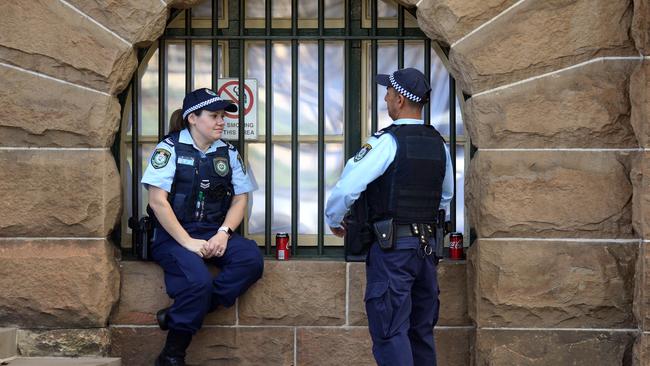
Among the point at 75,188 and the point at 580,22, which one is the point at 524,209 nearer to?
the point at 580,22

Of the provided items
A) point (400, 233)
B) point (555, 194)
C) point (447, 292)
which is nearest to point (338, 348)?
point (447, 292)

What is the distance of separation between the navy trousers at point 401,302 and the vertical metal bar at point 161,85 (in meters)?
1.74

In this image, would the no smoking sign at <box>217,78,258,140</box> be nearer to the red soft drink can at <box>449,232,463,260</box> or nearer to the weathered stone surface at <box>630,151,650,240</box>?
the red soft drink can at <box>449,232,463,260</box>

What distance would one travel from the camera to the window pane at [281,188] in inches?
267

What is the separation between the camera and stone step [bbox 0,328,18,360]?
6113mm

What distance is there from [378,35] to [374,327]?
1990 mm

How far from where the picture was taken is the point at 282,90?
6.80 metres

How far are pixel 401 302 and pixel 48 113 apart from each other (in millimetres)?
2308

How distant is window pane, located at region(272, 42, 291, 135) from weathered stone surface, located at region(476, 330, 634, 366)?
1762 millimetres

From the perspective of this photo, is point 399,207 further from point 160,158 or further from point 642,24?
point 642,24

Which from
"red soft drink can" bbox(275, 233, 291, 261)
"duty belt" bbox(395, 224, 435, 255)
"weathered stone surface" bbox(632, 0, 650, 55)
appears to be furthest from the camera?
"red soft drink can" bbox(275, 233, 291, 261)

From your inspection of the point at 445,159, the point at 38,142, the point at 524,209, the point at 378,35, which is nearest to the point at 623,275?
the point at 524,209

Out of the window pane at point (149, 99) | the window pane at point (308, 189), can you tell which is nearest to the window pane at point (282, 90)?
the window pane at point (308, 189)

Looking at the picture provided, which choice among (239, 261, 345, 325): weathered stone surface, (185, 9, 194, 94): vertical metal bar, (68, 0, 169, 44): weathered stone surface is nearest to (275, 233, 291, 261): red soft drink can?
(239, 261, 345, 325): weathered stone surface
